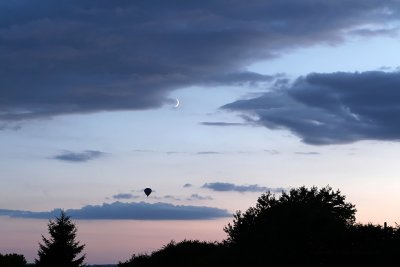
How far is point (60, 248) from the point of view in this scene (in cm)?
9344

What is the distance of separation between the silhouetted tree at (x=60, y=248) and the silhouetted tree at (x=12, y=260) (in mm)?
1905

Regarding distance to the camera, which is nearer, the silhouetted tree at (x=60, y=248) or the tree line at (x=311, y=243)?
the tree line at (x=311, y=243)

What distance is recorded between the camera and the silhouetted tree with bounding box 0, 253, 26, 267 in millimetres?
88175

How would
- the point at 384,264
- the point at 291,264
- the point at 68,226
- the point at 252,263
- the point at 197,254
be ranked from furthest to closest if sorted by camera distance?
the point at 68,226 < the point at 197,254 < the point at 252,263 < the point at 291,264 < the point at 384,264

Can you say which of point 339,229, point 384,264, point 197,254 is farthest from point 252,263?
point 197,254

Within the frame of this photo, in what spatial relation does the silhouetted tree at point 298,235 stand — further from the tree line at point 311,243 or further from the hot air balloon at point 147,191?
the hot air balloon at point 147,191


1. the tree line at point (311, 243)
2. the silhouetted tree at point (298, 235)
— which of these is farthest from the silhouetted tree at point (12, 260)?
the silhouetted tree at point (298, 235)

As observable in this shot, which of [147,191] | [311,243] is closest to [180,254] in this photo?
[147,191]

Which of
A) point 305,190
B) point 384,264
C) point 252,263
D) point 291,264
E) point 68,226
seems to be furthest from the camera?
point 305,190

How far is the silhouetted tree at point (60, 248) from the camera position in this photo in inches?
3654

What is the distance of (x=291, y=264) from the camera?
50.6 metres

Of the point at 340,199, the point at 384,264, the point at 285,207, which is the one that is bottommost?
the point at 384,264

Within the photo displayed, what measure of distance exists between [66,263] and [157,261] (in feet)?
37.2

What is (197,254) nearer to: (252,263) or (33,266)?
(33,266)
